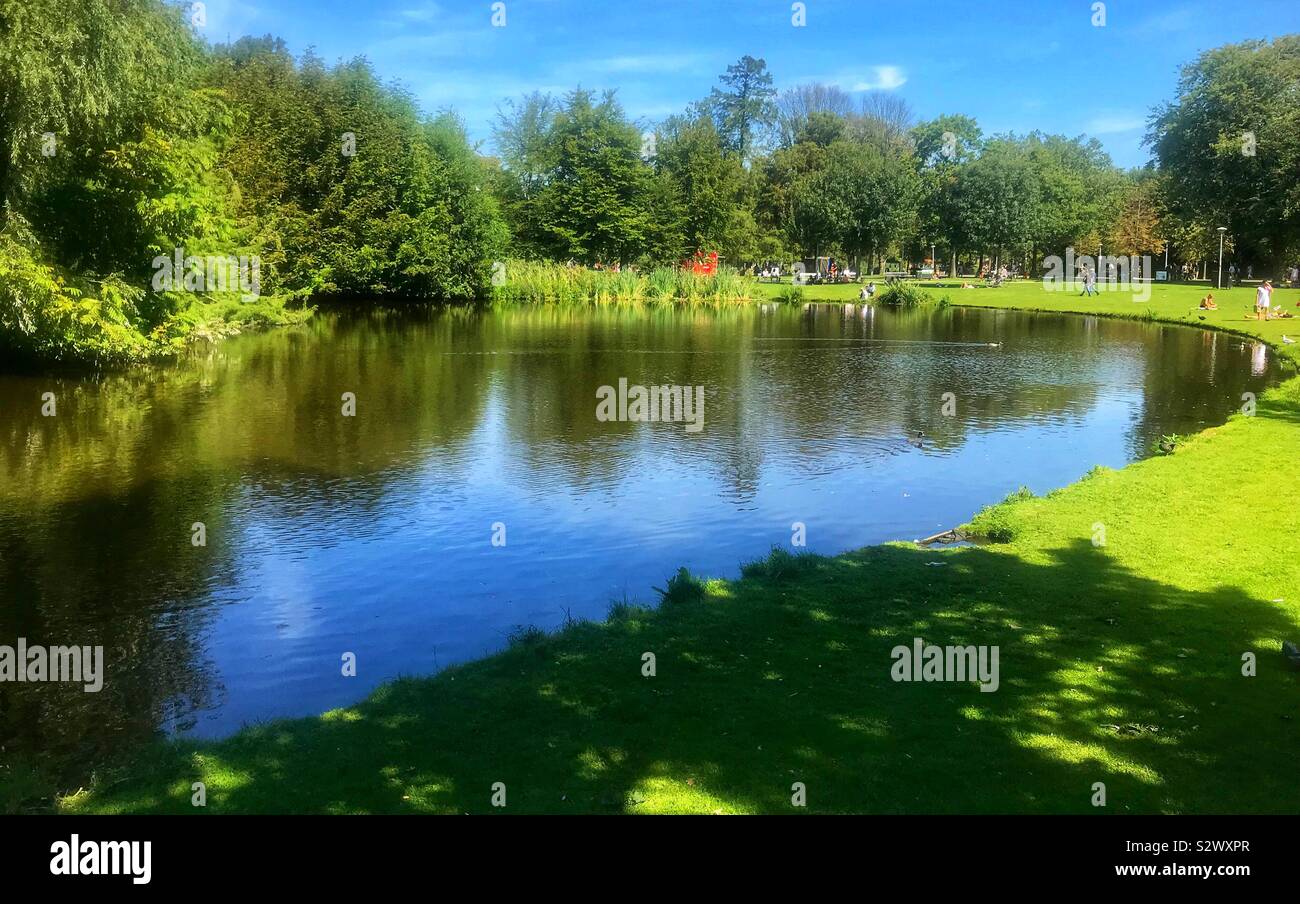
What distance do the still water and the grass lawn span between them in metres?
1.88

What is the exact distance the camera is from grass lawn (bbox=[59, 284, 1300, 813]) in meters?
6.36

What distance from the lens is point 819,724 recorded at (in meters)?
7.37

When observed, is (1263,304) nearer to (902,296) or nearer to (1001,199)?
(902,296)

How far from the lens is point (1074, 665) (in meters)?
8.47

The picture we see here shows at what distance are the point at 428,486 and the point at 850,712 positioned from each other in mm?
12250

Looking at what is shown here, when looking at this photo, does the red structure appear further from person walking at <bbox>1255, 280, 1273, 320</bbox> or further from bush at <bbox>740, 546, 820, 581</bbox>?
bush at <bbox>740, 546, 820, 581</bbox>

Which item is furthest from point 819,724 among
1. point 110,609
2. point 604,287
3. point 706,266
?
point 706,266

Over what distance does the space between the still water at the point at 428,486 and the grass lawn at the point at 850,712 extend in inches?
74.1

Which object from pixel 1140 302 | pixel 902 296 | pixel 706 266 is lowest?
pixel 1140 302

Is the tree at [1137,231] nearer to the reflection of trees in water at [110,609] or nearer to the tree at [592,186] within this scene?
the tree at [592,186]

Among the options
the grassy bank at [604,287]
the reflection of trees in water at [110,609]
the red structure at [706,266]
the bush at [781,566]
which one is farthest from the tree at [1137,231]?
the reflection of trees in water at [110,609]

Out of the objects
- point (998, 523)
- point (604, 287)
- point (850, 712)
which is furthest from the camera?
point (604, 287)

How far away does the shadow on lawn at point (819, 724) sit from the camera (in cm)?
632
